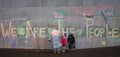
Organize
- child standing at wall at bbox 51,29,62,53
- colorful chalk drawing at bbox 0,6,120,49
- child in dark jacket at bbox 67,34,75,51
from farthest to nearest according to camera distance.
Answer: colorful chalk drawing at bbox 0,6,120,49, child in dark jacket at bbox 67,34,75,51, child standing at wall at bbox 51,29,62,53

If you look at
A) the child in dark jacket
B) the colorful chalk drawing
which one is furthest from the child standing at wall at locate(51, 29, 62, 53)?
the colorful chalk drawing

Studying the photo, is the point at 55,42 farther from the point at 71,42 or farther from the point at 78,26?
the point at 78,26

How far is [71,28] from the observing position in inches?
931

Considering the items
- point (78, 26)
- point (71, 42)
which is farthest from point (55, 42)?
point (78, 26)

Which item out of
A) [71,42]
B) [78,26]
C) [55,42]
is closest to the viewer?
[55,42]

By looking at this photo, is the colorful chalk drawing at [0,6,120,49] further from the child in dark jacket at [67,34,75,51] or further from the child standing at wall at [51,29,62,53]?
the child standing at wall at [51,29,62,53]

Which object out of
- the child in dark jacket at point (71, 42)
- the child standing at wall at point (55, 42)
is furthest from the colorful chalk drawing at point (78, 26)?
the child standing at wall at point (55, 42)

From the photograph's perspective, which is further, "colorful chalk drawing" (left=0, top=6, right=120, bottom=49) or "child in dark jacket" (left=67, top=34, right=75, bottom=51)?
"colorful chalk drawing" (left=0, top=6, right=120, bottom=49)

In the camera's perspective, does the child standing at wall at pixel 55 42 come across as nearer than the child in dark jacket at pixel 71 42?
Yes

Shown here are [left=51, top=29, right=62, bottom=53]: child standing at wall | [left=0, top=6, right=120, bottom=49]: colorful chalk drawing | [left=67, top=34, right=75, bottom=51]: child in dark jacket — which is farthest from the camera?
[left=0, top=6, right=120, bottom=49]: colorful chalk drawing

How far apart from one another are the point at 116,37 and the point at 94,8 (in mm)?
2642

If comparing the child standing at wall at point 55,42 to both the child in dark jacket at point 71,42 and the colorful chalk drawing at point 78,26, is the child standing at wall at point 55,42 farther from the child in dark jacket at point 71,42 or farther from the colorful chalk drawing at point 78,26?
the colorful chalk drawing at point 78,26

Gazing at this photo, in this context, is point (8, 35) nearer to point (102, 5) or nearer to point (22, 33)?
point (22, 33)

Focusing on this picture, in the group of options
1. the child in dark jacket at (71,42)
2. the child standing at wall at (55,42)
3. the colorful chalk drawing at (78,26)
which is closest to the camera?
the child standing at wall at (55,42)
